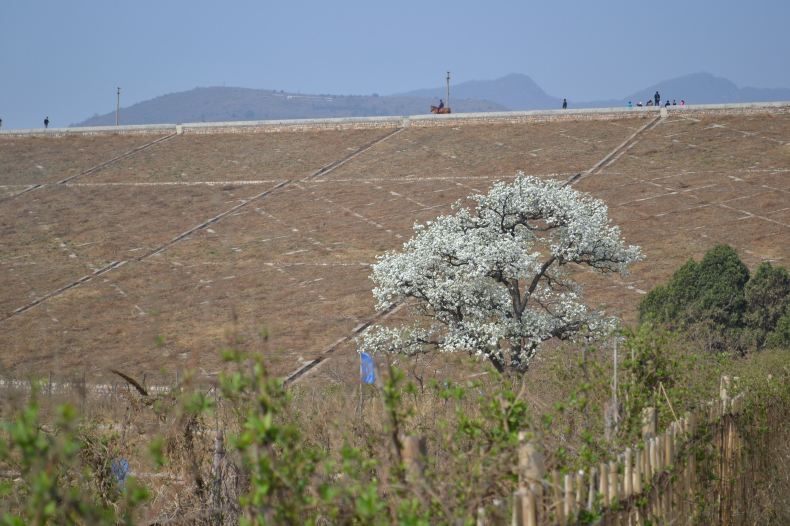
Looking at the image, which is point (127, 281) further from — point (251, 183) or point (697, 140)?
point (697, 140)

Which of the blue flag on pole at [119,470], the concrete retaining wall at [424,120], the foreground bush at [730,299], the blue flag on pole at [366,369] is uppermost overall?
the concrete retaining wall at [424,120]

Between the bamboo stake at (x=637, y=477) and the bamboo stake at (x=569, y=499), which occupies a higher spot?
the bamboo stake at (x=569, y=499)

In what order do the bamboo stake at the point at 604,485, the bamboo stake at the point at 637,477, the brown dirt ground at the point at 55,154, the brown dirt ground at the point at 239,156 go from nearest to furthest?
the bamboo stake at the point at 604,485 → the bamboo stake at the point at 637,477 → the brown dirt ground at the point at 239,156 → the brown dirt ground at the point at 55,154

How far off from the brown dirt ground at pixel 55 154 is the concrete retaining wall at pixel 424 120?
2.38 feet

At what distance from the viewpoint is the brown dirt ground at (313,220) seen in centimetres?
2967

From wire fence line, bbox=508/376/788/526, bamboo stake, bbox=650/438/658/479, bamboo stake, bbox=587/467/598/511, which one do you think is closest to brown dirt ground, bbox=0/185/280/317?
wire fence line, bbox=508/376/788/526

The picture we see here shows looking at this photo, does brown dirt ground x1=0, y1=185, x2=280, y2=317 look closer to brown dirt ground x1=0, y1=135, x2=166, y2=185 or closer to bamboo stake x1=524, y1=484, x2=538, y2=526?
brown dirt ground x1=0, y1=135, x2=166, y2=185

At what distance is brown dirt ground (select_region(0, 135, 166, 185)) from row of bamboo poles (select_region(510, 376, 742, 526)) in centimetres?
4794

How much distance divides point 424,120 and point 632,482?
1919 inches

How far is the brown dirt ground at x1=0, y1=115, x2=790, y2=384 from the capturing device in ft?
97.3

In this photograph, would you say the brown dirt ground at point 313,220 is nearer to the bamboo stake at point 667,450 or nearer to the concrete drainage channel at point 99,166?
the concrete drainage channel at point 99,166

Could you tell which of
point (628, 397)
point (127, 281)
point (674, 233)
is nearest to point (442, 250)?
point (628, 397)

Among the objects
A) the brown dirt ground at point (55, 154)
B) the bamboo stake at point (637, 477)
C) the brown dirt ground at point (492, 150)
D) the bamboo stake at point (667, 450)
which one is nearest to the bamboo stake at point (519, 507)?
the bamboo stake at point (637, 477)

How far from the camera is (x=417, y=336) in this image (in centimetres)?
1866
